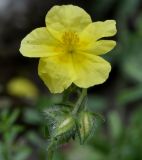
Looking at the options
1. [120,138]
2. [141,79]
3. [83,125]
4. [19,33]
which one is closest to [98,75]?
[83,125]

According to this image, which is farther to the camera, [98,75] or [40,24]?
[40,24]

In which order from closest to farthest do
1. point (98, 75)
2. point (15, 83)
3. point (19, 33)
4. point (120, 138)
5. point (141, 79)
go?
1. point (98, 75)
2. point (120, 138)
3. point (141, 79)
4. point (15, 83)
5. point (19, 33)

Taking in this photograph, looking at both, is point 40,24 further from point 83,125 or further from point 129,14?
point 83,125

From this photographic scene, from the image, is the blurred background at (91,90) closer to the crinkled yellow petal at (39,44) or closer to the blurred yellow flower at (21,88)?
the blurred yellow flower at (21,88)

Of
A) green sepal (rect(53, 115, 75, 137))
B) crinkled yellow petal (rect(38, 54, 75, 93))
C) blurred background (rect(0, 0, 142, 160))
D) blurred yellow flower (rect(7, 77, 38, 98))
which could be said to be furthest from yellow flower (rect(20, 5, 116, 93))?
Answer: blurred yellow flower (rect(7, 77, 38, 98))

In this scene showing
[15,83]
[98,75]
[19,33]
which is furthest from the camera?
[19,33]

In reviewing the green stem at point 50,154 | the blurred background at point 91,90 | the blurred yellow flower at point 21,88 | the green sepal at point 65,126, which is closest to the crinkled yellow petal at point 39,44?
the green sepal at point 65,126
